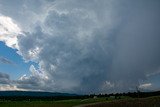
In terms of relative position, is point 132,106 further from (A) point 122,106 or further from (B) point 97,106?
(B) point 97,106

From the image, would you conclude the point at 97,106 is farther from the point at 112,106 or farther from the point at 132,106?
the point at 132,106

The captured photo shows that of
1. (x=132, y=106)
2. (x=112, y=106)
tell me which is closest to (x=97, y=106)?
(x=112, y=106)

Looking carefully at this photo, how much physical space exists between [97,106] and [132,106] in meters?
14.0

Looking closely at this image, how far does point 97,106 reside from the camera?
10919 centimetres

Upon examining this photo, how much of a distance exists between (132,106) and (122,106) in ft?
17.2

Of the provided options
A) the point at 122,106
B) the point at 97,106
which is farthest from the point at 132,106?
the point at 97,106

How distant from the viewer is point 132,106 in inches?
3989

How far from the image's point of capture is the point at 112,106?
350 ft

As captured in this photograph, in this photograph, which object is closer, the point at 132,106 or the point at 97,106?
the point at 132,106

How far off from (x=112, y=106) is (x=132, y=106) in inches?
330
